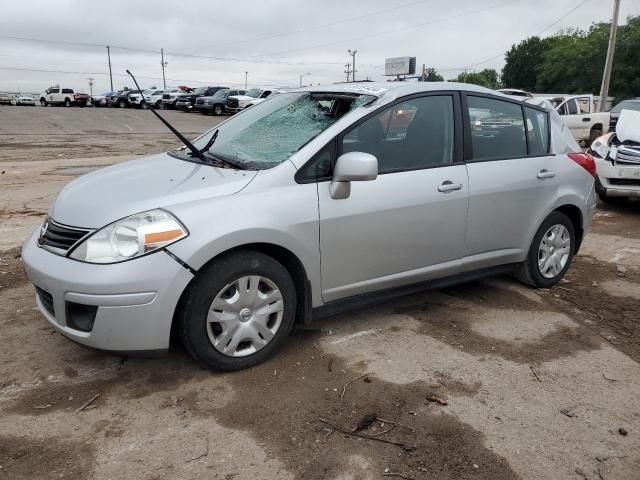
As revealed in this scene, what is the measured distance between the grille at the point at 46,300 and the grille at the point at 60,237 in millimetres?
244

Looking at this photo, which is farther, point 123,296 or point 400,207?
point 400,207

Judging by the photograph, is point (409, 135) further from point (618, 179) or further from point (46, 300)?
point (618, 179)

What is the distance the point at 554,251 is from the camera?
462cm

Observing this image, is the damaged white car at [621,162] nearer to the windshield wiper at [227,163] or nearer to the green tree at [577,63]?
the windshield wiper at [227,163]

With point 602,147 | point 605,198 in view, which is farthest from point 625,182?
point 605,198

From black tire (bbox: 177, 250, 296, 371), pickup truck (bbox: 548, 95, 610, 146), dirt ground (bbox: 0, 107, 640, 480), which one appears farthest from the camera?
pickup truck (bbox: 548, 95, 610, 146)

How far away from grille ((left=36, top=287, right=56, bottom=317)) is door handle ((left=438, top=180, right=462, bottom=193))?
247cm

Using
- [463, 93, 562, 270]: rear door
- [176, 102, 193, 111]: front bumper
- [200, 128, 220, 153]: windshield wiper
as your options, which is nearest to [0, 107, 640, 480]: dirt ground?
[463, 93, 562, 270]: rear door

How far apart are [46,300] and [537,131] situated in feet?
12.4

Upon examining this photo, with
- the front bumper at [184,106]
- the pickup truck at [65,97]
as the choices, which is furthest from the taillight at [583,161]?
the pickup truck at [65,97]

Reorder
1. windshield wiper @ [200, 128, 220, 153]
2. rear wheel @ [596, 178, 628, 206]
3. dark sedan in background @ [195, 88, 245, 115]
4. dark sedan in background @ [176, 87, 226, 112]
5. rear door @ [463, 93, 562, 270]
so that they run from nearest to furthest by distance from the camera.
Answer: windshield wiper @ [200, 128, 220, 153]
rear door @ [463, 93, 562, 270]
rear wheel @ [596, 178, 628, 206]
dark sedan in background @ [195, 88, 245, 115]
dark sedan in background @ [176, 87, 226, 112]

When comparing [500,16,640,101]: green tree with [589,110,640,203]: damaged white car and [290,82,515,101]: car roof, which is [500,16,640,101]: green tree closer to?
[589,110,640,203]: damaged white car

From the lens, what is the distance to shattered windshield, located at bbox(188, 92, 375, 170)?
3.38 m

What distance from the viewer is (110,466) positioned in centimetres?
238
